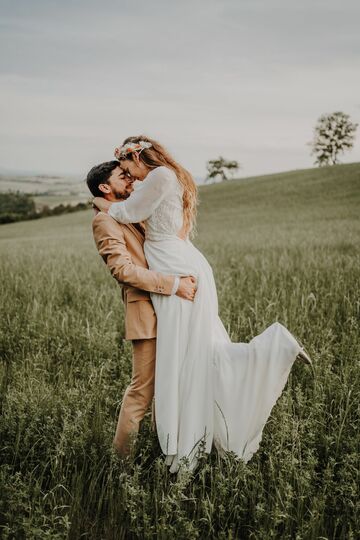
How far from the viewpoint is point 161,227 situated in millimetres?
2812

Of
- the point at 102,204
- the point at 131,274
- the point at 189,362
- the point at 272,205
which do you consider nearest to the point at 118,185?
the point at 102,204

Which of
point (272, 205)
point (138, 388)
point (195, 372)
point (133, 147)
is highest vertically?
point (272, 205)

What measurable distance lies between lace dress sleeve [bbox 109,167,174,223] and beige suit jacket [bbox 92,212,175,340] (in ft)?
0.45

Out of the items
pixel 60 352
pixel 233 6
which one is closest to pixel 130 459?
pixel 60 352

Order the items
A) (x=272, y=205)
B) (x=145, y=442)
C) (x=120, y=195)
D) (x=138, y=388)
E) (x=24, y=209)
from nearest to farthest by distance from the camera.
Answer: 1. (x=138, y=388)
2. (x=120, y=195)
3. (x=145, y=442)
4. (x=272, y=205)
5. (x=24, y=209)

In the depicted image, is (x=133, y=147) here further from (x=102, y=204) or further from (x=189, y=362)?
(x=189, y=362)

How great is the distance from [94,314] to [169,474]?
10.5 ft

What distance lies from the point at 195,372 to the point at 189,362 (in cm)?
7

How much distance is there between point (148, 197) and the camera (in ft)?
8.71

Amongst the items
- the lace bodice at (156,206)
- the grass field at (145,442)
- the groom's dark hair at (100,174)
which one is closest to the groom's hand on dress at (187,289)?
the lace bodice at (156,206)

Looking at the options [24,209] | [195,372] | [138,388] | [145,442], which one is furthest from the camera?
[24,209]

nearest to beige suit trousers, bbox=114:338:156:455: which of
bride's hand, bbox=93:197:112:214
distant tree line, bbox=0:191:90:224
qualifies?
bride's hand, bbox=93:197:112:214

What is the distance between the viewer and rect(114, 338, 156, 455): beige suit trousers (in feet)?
9.37

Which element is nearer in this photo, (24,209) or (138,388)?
(138,388)
